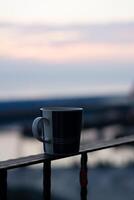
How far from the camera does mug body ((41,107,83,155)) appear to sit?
38.5 inches

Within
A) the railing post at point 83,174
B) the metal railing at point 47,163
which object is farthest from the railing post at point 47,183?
the railing post at point 83,174

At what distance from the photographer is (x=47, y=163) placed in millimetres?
966

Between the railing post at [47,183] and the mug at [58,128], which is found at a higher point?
the mug at [58,128]

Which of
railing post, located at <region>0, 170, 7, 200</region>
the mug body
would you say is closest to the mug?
the mug body

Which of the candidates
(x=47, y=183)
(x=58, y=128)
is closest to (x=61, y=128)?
(x=58, y=128)

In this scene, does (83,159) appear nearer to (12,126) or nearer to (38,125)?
(38,125)

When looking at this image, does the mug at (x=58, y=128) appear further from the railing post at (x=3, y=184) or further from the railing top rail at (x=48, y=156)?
the railing post at (x=3, y=184)

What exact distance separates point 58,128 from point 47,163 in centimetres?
8

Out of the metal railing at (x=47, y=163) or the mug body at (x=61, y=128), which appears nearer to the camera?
the metal railing at (x=47, y=163)

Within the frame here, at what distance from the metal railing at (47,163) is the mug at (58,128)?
0.02m

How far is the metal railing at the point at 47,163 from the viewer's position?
85 cm

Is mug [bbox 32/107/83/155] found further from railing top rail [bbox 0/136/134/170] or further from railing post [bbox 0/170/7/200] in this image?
railing post [bbox 0/170/7/200]

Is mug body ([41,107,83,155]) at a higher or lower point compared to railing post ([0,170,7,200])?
higher

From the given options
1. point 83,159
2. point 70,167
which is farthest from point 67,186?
point 83,159
